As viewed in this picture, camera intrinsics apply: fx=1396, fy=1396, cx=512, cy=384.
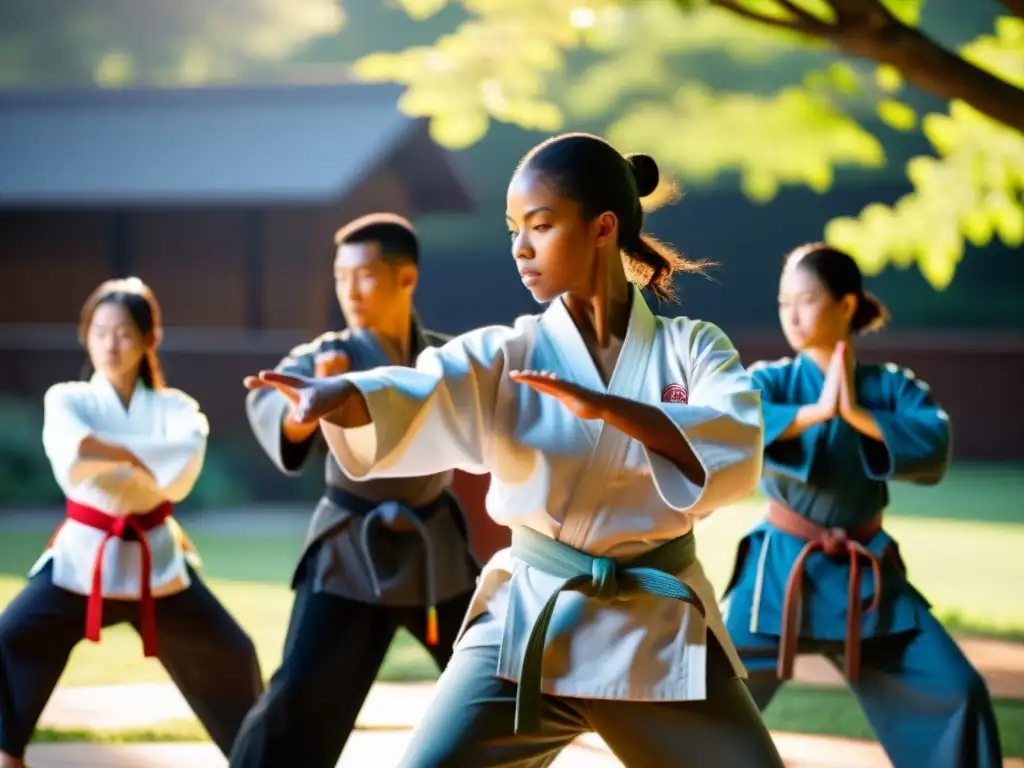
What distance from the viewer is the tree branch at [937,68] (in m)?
4.31

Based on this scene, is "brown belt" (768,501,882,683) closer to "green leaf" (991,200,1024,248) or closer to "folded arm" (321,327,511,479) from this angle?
"folded arm" (321,327,511,479)

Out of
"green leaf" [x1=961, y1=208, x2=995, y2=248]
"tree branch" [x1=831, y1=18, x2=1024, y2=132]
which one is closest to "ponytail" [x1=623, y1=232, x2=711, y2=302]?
"tree branch" [x1=831, y1=18, x2=1024, y2=132]

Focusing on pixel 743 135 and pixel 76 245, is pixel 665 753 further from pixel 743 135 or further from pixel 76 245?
pixel 76 245

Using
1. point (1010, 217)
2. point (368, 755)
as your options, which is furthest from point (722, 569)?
point (368, 755)

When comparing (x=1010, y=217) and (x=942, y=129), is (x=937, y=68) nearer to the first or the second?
(x=942, y=129)

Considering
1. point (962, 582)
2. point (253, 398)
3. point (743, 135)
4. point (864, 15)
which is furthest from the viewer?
point (743, 135)

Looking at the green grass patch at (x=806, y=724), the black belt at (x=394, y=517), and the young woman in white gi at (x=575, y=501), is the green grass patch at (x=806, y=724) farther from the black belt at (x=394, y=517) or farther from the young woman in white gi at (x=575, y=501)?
the young woman in white gi at (x=575, y=501)

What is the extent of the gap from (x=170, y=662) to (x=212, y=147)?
8.91 metres

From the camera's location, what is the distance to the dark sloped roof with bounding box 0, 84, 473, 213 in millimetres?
10680

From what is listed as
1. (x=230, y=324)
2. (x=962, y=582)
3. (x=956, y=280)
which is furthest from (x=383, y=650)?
(x=956, y=280)

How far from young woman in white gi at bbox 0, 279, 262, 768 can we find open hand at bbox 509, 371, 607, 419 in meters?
1.65

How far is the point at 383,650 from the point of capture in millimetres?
2717

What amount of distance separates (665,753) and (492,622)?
0.29m

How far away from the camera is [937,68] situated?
14.3ft
